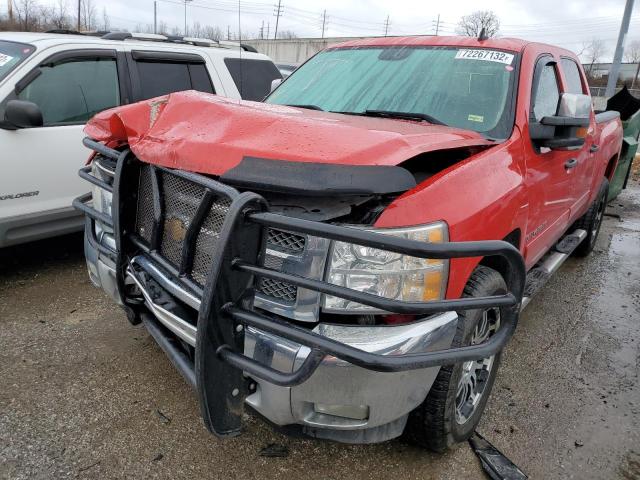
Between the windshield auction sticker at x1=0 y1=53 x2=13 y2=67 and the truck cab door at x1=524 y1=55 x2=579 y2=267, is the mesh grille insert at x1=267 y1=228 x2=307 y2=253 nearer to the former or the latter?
the truck cab door at x1=524 y1=55 x2=579 y2=267

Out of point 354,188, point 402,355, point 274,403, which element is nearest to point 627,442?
point 402,355

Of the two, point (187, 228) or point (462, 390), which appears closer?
point (187, 228)

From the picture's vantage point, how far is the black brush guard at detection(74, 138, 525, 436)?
1.55 m

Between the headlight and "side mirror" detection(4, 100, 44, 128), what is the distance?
9.94 feet

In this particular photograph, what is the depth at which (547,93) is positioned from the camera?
11.2 ft

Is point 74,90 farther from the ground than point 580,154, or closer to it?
farther from the ground

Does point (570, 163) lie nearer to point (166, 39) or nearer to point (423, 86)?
point (423, 86)

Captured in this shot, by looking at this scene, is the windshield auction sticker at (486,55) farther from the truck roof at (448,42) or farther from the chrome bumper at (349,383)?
the chrome bumper at (349,383)

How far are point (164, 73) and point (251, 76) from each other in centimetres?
112

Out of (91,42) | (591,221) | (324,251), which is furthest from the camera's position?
(591,221)

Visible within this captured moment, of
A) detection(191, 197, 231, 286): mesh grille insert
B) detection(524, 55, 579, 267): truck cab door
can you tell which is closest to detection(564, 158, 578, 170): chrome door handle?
detection(524, 55, 579, 267): truck cab door

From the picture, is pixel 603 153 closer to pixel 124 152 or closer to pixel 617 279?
pixel 617 279

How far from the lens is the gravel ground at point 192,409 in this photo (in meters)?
2.37

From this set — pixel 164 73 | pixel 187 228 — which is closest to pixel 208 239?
pixel 187 228
